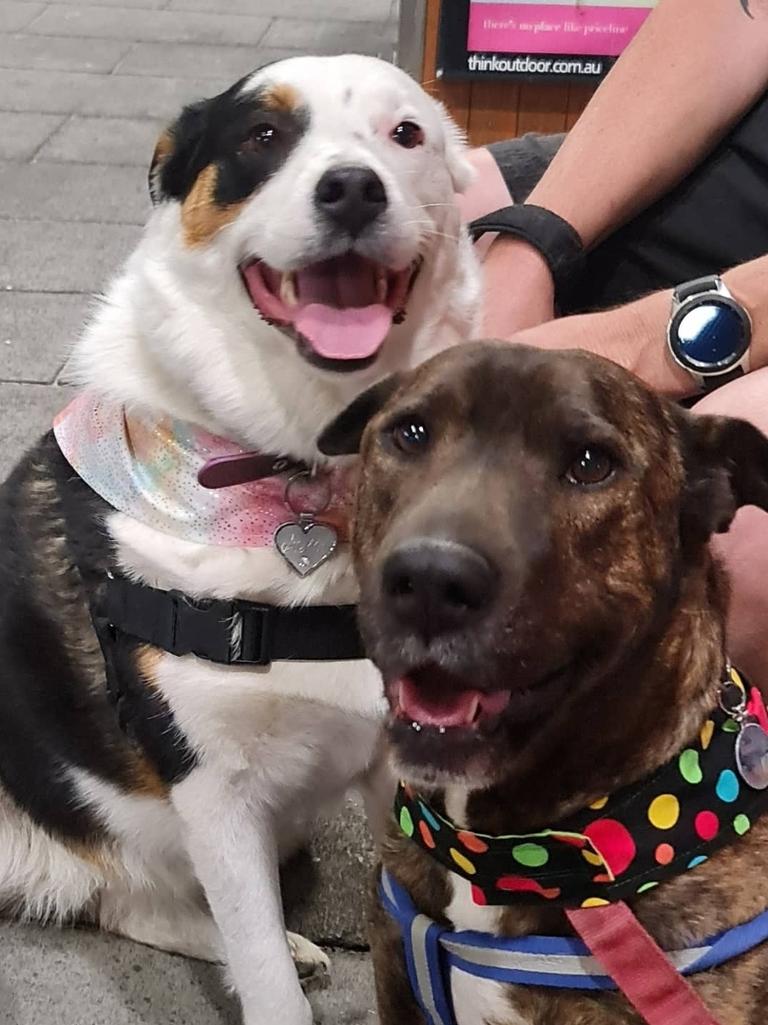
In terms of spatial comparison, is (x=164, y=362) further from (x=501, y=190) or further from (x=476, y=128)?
(x=476, y=128)

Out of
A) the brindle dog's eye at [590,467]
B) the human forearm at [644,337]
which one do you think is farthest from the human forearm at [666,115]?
the brindle dog's eye at [590,467]

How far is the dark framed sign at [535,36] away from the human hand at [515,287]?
208 cm

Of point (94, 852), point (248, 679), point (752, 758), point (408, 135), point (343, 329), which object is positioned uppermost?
point (408, 135)

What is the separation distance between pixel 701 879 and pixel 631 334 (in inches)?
30.1

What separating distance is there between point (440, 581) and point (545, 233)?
1035 mm

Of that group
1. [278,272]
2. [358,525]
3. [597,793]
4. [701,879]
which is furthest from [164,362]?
[701,879]

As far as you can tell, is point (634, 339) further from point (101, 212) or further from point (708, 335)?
point (101, 212)

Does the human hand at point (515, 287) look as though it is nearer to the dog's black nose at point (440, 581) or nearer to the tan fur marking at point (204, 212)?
the tan fur marking at point (204, 212)

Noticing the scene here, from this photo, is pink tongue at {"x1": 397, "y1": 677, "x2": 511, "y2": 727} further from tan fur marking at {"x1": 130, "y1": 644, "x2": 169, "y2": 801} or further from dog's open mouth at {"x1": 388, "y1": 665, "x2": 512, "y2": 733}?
tan fur marking at {"x1": 130, "y1": 644, "x2": 169, "y2": 801}

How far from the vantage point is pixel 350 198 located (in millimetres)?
1433

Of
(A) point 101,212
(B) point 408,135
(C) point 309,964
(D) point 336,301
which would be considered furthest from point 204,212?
(A) point 101,212

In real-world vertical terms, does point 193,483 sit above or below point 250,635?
above

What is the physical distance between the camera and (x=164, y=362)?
1559 millimetres

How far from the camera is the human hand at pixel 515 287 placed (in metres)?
1.82
